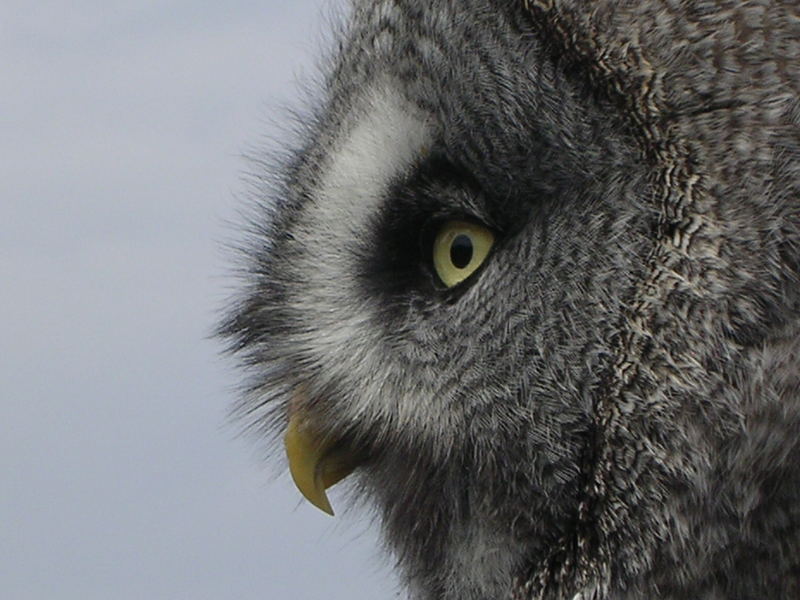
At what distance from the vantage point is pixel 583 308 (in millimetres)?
1408

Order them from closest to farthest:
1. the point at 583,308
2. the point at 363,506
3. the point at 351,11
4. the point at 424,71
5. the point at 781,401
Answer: the point at 781,401
the point at 583,308
the point at 424,71
the point at 351,11
the point at 363,506

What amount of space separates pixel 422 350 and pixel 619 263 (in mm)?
255

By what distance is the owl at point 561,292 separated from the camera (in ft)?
4.32

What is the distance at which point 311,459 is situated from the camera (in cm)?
178

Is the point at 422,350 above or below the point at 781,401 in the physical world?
above

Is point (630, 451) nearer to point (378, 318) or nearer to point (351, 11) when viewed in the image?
point (378, 318)

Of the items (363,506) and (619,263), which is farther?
(363,506)

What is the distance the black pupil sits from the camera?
4.98 ft

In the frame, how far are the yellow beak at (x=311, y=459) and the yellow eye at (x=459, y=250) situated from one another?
0.32m

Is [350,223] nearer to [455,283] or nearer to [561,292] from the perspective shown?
[455,283]

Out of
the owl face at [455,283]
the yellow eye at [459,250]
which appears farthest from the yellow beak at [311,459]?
the yellow eye at [459,250]

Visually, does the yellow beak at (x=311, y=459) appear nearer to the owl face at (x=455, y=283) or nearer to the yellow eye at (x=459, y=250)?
the owl face at (x=455, y=283)

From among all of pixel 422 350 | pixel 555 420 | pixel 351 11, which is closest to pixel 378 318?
pixel 422 350

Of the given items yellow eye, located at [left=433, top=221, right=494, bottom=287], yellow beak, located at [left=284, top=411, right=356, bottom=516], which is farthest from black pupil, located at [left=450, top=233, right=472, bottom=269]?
yellow beak, located at [left=284, top=411, right=356, bottom=516]
